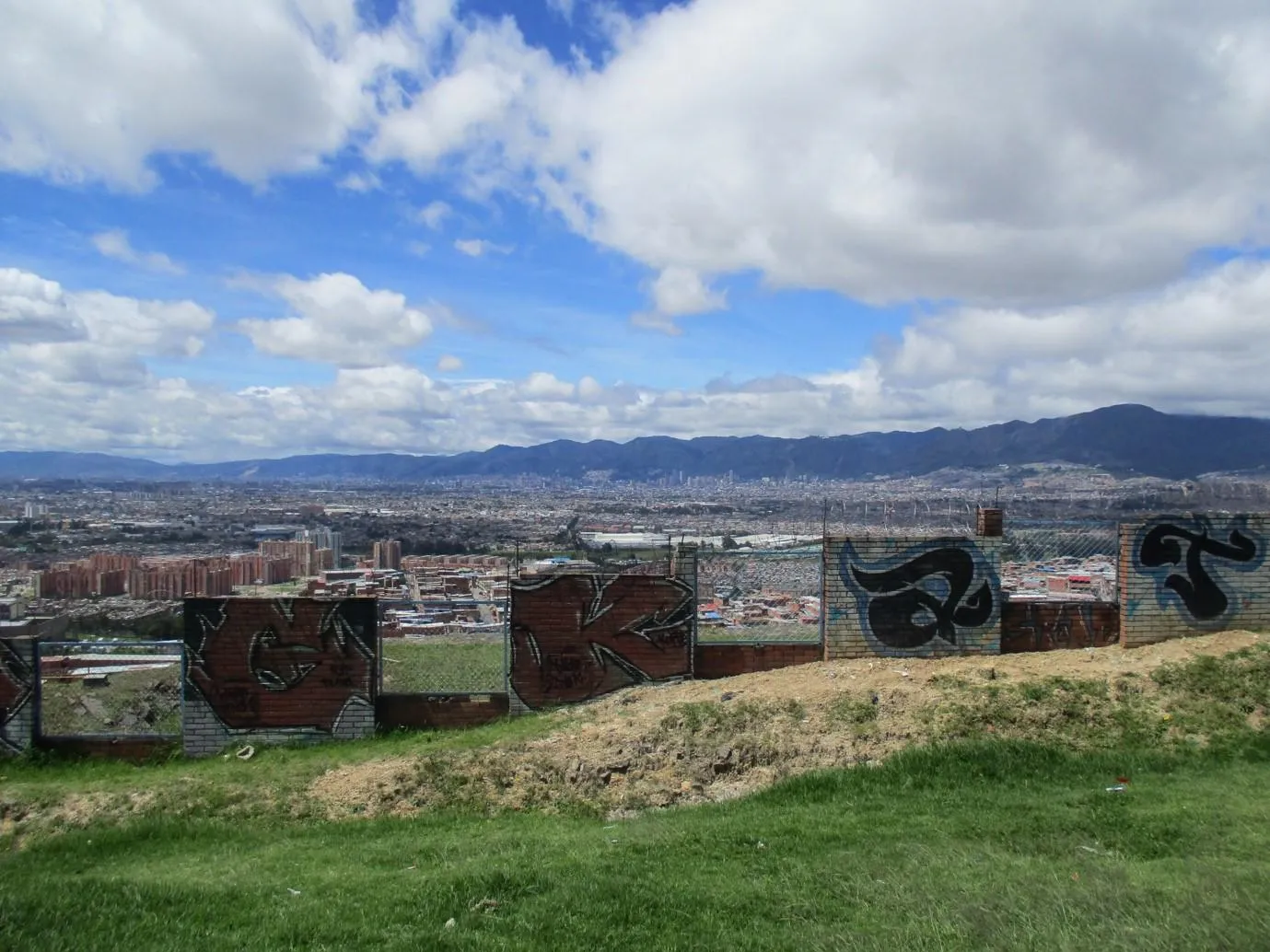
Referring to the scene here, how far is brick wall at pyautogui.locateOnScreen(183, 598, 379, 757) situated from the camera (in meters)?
12.9

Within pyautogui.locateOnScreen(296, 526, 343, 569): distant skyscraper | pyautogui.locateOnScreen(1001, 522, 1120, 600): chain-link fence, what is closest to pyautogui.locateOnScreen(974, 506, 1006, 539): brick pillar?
pyautogui.locateOnScreen(1001, 522, 1120, 600): chain-link fence

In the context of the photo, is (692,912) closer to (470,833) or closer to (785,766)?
(470,833)

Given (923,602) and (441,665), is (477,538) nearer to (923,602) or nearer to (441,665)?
(441,665)

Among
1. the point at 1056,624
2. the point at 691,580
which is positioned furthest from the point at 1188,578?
the point at 691,580

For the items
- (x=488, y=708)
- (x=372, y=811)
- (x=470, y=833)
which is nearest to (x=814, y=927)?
(x=470, y=833)

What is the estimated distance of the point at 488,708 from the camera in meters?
13.1

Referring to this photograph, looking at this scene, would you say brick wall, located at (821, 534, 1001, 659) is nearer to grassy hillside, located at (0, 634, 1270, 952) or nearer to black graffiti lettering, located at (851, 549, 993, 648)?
black graffiti lettering, located at (851, 549, 993, 648)

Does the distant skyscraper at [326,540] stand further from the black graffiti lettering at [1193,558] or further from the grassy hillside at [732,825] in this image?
the black graffiti lettering at [1193,558]

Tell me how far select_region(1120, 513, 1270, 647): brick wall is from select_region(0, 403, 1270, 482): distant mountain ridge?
41.8 m

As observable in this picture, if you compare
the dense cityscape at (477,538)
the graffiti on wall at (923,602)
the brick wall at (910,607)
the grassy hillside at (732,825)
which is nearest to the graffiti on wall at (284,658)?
the grassy hillside at (732,825)

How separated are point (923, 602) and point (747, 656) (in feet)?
8.24

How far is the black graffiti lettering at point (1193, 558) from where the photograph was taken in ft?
42.1

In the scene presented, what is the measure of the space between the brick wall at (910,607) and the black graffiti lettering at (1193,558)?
80.9 inches

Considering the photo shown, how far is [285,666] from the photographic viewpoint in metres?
12.9
